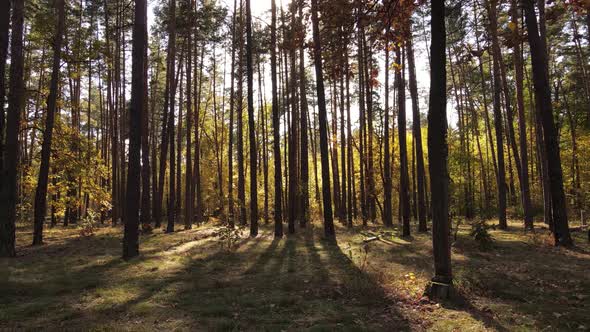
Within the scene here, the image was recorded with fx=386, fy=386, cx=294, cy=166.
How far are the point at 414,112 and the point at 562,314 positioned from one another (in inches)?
456

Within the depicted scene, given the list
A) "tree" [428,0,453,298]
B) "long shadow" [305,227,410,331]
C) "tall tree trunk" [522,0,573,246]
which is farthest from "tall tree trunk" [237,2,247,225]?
"tall tree trunk" [522,0,573,246]

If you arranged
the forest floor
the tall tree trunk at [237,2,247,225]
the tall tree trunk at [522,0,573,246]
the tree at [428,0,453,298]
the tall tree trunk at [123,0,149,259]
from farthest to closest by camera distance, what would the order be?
the tall tree trunk at [237,2,247,225]
the tall tree trunk at [522,0,573,246]
the tall tree trunk at [123,0,149,259]
the tree at [428,0,453,298]
the forest floor

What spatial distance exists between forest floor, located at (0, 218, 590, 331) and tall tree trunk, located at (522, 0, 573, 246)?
2.03 ft

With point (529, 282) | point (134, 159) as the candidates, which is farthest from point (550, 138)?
point (134, 159)

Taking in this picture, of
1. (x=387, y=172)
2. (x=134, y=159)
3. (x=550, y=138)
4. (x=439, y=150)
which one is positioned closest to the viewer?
(x=439, y=150)

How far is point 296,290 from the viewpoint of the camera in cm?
684

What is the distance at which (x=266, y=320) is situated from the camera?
17.1 ft

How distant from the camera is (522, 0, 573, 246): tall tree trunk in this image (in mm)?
10312

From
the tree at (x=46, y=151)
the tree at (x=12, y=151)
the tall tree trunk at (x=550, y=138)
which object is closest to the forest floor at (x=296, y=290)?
the tall tree trunk at (x=550, y=138)

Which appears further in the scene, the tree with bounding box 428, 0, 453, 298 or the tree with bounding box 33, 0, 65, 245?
the tree with bounding box 33, 0, 65, 245

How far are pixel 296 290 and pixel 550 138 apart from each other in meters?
8.27

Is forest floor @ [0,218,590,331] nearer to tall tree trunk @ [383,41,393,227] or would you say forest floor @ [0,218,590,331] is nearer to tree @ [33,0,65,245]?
tree @ [33,0,65,245]

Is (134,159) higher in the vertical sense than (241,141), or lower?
lower

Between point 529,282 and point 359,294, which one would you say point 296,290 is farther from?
point 529,282
